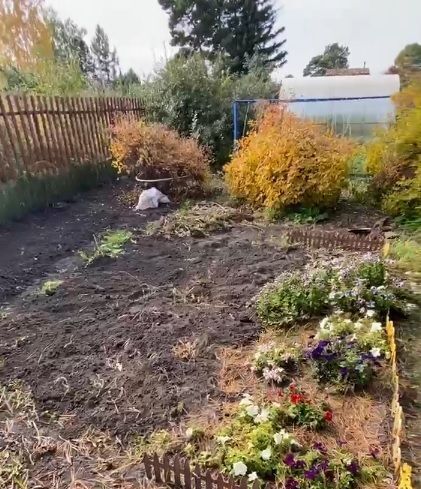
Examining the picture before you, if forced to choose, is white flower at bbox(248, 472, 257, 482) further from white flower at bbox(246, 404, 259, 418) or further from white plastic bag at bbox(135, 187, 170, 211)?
white plastic bag at bbox(135, 187, 170, 211)

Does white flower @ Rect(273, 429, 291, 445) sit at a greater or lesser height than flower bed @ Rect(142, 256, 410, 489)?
greater

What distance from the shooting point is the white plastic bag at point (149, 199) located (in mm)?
7004

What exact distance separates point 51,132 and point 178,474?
21.7 feet

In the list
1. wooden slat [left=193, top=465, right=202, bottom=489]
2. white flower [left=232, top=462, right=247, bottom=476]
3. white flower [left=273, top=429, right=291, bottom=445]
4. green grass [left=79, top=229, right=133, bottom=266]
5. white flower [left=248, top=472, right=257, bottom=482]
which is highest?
wooden slat [left=193, top=465, right=202, bottom=489]

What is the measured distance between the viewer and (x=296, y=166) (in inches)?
241

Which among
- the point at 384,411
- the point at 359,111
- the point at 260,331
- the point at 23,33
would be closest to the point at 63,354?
the point at 260,331

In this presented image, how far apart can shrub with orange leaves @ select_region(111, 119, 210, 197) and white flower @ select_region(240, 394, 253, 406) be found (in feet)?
17.4

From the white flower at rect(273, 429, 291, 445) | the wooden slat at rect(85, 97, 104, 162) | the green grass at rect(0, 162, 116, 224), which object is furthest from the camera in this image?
the wooden slat at rect(85, 97, 104, 162)

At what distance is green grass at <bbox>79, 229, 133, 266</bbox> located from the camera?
16.0 ft

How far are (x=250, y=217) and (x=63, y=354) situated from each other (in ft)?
13.0

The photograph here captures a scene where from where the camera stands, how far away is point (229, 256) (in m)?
4.79

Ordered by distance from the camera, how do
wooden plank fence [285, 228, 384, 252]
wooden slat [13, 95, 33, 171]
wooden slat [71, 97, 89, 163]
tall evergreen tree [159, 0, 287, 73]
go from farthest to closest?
tall evergreen tree [159, 0, 287, 73]
wooden slat [71, 97, 89, 163]
wooden slat [13, 95, 33, 171]
wooden plank fence [285, 228, 384, 252]

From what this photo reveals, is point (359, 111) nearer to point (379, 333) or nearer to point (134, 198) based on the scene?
point (134, 198)

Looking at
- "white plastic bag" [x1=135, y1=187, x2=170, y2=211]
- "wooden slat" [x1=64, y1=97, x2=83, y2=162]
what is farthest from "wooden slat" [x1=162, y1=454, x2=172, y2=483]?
"wooden slat" [x1=64, y1=97, x2=83, y2=162]
